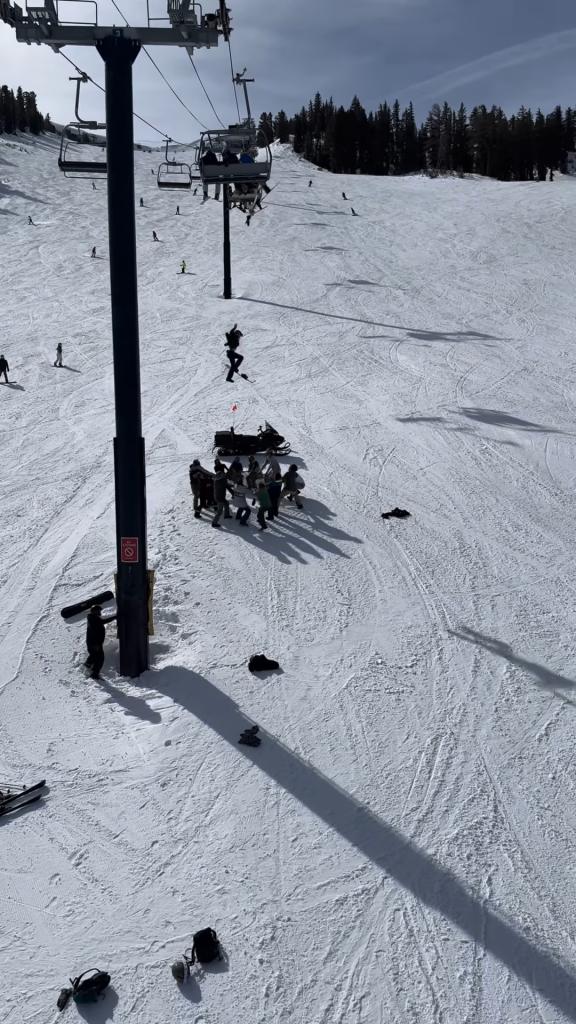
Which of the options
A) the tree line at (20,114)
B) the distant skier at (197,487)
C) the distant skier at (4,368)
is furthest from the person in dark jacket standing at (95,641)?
the tree line at (20,114)

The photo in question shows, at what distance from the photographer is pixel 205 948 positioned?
541 cm

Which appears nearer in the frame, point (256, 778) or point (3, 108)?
point (256, 778)

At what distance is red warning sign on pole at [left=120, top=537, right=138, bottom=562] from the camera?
909cm

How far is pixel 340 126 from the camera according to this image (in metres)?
87.4

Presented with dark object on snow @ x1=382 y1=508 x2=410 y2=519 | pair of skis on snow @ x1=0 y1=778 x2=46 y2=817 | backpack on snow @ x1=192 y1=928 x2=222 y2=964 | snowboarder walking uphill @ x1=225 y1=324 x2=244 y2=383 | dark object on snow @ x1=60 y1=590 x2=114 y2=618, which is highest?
snowboarder walking uphill @ x1=225 y1=324 x2=244 y2=383

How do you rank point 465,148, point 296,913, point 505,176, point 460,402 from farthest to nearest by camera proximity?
point 465,148 → point 505,176 → point 460,402 → point 296,913

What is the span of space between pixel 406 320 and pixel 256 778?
2262 cm

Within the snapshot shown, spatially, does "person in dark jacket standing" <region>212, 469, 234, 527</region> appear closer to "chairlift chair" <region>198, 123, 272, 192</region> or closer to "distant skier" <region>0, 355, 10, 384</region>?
"chairlift chair" <region>198, 123, 272, 192</region>

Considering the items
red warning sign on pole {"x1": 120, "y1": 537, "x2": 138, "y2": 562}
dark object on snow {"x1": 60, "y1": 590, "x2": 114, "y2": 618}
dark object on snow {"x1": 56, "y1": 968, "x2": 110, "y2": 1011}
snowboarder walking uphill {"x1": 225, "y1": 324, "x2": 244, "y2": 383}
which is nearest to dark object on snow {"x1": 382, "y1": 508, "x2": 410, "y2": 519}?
dark object on snow {"x1": 60, "y1": 590, "x2": 114, "y2": 618}

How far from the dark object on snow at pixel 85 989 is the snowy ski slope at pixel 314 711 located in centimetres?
10

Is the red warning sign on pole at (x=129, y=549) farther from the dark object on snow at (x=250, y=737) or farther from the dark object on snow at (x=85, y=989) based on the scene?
the dark object on snow at (x=85, y=989)

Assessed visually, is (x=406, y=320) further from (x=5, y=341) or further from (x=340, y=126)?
(x=340, y=126)

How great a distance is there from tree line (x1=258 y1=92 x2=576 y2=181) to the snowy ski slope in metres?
71.2

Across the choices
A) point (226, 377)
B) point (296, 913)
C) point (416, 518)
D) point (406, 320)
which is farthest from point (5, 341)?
point (296, 913)
